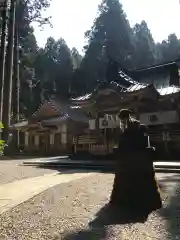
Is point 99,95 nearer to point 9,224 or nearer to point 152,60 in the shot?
point 9,224

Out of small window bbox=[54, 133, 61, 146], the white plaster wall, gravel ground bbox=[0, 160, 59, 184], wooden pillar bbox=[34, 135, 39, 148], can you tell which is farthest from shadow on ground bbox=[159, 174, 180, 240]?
wooden pillar bbox=[34, 135, 39, 148]

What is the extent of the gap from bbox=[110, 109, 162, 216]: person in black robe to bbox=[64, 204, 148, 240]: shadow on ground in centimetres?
23

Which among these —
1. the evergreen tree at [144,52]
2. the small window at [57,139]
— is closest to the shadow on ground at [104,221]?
the small window at [57,139]

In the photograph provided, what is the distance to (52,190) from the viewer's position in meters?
7.47

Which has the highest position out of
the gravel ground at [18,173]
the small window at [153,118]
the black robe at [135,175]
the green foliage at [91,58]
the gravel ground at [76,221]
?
the green foliage at [91,58]

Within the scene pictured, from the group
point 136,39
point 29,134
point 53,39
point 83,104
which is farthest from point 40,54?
point 83,104

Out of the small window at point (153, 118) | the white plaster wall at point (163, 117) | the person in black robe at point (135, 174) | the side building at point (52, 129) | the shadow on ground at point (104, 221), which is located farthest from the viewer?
the side building at point (52, 129)

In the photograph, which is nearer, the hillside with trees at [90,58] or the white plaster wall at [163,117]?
the white plaster wall at [163,117]

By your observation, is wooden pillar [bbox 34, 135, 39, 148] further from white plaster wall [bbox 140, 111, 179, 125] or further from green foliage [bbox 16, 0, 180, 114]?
white plaster wall [bbox 140, 111, 179, 125]

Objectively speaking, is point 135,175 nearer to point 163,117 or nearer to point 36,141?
point 163,117

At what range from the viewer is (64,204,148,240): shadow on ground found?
12.6ft

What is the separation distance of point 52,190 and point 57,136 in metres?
22.1

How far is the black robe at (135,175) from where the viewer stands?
16.7 ft

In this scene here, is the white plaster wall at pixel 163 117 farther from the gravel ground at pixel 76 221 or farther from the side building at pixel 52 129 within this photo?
the gravel ground at pixel 76 221
